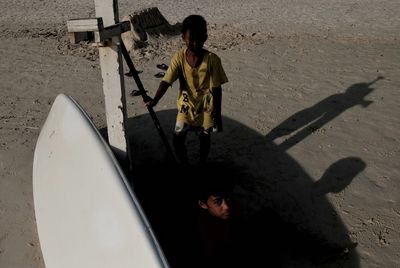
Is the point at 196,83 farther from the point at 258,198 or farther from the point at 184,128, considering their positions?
the point at 258,198

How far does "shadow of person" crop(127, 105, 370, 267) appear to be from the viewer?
3137 mm

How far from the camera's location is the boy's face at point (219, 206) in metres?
2.50

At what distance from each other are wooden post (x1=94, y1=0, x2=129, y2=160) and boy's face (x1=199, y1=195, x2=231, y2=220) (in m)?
0.77

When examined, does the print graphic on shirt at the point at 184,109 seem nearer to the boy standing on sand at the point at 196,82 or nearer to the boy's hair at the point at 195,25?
the boy standing on sand at the point at 196,82

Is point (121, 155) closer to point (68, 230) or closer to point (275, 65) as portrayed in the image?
point (68, 230)

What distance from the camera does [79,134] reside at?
3.04 meters

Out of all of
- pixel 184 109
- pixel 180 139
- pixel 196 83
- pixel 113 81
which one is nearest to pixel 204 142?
pixel 180 139

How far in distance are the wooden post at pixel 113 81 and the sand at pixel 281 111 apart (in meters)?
1.03

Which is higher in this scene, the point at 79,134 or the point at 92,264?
the point at 79,134

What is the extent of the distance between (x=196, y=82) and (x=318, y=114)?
241 centimetres

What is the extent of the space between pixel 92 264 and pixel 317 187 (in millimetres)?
2275

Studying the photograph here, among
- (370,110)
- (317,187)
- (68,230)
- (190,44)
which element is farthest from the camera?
(370,110)

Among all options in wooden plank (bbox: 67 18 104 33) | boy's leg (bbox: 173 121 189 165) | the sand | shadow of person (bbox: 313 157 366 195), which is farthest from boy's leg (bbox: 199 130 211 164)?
wooden plank (bbox: 67 18 104 33)

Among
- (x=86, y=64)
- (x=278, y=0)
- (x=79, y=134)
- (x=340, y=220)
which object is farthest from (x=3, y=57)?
(x=278, y=0)
